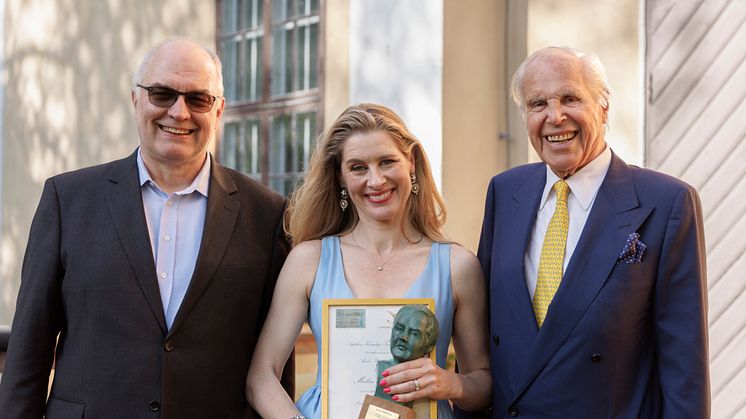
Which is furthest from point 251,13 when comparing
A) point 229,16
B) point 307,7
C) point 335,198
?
point 335,198

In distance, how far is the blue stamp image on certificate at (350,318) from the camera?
3219 millimetres

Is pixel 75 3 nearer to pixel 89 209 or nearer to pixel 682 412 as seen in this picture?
pixel 89 209

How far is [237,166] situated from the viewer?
351 inches

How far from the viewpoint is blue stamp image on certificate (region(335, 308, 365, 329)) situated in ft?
10.6

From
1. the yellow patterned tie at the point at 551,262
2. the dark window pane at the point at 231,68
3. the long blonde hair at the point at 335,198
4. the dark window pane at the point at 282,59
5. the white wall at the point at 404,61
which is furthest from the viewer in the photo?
the dark window pane at the point at 231,68

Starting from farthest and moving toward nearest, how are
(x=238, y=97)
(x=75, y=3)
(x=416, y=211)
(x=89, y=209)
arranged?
1. (x=75, y=3)
2. (x=238, y=97)
3. (x=416, y=211)
4. (x=89, y=209)

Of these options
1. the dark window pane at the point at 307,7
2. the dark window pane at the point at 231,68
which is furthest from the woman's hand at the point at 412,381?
the dark window pane at the point at 231,68

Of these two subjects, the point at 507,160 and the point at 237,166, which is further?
the point at 237,166

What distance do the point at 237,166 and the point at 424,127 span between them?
3.10 m

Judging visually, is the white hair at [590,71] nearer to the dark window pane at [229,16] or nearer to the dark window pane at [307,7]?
the dark window pane at [307,7]

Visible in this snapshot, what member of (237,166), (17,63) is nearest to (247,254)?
(237,166)

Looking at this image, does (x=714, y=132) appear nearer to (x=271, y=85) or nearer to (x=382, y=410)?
(x=382, y=410)

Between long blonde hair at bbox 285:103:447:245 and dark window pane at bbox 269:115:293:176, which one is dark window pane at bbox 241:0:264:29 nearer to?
dark window pane at bbox 269:115:293:176

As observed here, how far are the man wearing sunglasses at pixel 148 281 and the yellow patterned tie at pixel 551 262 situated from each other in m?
0.94
